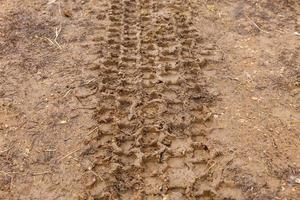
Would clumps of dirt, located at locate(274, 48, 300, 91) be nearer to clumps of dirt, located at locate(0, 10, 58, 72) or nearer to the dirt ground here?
the dirt ground

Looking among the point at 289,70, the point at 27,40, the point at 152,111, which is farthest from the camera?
the point at 27,40

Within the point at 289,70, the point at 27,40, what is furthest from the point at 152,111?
the point at 27,40

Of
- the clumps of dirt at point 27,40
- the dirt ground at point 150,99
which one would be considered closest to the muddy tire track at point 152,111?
the dirt ground at point 150,99

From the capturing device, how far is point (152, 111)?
314cm

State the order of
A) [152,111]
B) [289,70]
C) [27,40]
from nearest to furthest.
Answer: [152,111] → [289,70] → [27,40]

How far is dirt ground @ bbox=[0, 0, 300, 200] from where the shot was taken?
2672mm

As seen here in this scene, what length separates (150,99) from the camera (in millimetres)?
3225

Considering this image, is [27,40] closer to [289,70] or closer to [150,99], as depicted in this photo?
[150,99]

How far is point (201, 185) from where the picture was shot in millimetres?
2654

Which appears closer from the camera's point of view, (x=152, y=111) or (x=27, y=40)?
→ (x=152, y=111)

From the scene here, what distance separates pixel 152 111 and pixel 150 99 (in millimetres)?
120

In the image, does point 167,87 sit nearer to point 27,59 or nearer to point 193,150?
point 193,150

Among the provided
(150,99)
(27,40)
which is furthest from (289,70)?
(27,40)

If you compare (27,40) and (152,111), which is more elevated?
(27,40)
